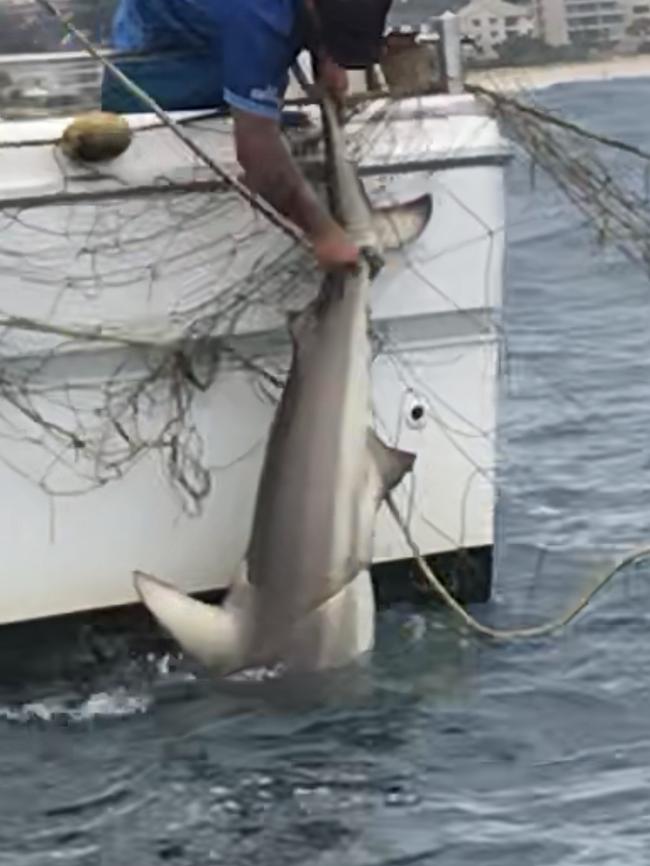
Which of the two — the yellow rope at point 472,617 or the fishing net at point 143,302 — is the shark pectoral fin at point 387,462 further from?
the fishing net at point 143,302

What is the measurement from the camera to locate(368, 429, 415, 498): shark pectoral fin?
6.99m

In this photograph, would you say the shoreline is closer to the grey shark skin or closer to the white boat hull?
the white boat hull

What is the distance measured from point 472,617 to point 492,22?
14.7 ft

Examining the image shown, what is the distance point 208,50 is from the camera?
7.19 metres

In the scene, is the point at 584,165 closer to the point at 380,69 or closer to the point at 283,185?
the point at 380,69

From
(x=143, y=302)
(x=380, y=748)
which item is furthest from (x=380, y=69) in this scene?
(x=380, y=748)

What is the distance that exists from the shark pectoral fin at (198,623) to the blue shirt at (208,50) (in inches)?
50.7

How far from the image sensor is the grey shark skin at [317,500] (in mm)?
6902

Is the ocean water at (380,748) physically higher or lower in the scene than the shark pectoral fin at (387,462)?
lower

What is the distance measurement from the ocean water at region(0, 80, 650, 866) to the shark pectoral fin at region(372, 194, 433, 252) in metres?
0.52

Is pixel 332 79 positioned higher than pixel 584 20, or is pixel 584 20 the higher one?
pixel 584 20

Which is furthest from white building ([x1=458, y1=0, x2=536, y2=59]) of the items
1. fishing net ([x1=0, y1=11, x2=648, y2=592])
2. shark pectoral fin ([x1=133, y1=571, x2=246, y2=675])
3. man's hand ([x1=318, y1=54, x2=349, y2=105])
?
shark pectoral fin ([x1=133, y1=571, x2=246, y2=675])

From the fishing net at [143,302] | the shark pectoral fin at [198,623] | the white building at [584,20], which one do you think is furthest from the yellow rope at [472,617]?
the white building at [584,20]

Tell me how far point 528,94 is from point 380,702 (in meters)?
1.81
